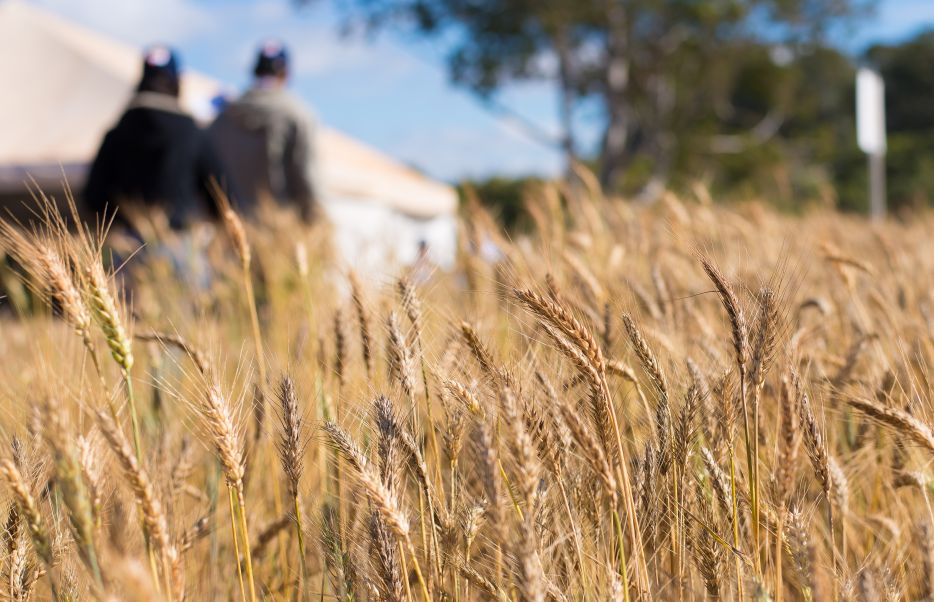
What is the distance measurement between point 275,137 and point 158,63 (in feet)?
2.30

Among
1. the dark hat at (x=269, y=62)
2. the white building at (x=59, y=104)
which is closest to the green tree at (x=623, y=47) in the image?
the white building at (x=59, y=104)

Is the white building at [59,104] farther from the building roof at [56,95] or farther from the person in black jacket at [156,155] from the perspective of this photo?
the person in black jacket at [156,155]

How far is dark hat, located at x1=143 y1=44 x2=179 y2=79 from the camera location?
3.63 meters

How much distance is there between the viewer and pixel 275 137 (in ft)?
13.8

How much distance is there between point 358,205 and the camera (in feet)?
35.6

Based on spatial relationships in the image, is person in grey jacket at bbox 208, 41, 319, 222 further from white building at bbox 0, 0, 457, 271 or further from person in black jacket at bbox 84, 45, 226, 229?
white building at bbox 0, 0, 457, 271

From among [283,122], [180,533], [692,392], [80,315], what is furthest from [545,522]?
[283,122]

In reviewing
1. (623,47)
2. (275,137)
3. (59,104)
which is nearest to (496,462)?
(275,137)

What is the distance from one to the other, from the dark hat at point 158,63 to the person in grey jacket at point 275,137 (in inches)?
21.2

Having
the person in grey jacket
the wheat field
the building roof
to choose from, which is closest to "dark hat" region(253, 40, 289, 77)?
the person in grey jacket

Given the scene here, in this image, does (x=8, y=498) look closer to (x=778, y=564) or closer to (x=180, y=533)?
(x=180, y=533)

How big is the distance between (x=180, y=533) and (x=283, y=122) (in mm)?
3382

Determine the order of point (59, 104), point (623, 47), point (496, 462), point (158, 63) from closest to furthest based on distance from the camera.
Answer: point (496, 462) < point (158, 63) < point (59, 104) < point (623, 47)

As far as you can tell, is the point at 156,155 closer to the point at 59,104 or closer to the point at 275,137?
the point at 275,137
